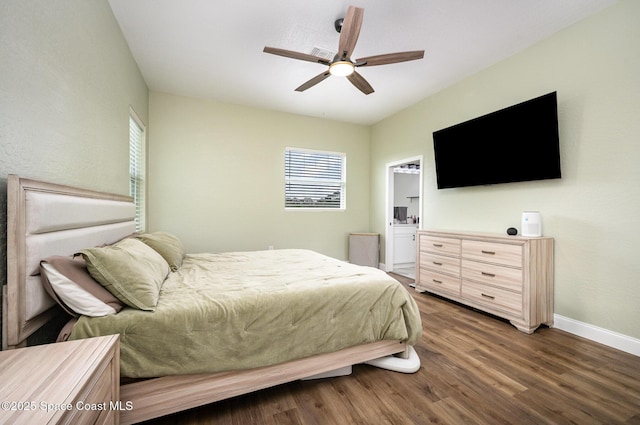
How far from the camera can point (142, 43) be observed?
279cm

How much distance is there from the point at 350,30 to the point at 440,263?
9.30 feet

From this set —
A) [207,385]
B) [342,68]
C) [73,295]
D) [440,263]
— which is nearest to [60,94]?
[73,295]

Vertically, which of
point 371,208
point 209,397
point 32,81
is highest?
point 32,81

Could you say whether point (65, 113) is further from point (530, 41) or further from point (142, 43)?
point (530, 41)

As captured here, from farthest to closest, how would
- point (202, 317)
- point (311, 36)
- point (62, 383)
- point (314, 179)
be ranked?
point (314, 179) → point (311, 36) → point (202, 317) → point (62, 383)

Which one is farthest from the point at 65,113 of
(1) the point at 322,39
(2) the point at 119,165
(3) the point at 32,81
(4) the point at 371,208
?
(4) the point at 371,208

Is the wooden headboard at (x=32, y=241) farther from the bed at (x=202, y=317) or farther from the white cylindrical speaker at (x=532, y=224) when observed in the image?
the white cylindrical speaker at (x=532, y=224)

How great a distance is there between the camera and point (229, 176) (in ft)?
14.2

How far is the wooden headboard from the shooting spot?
1.06 metres

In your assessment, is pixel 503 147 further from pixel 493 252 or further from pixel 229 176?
pixel 229 176

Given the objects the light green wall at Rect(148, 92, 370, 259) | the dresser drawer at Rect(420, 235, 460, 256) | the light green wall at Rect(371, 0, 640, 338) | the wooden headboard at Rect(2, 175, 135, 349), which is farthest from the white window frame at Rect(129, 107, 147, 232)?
the light green wall at Rect(371, 0, 640, 338)

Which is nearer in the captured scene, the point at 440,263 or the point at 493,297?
the point at 493,297

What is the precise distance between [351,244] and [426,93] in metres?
2.83

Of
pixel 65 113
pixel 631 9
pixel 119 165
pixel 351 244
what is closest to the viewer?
pixel 65 113
